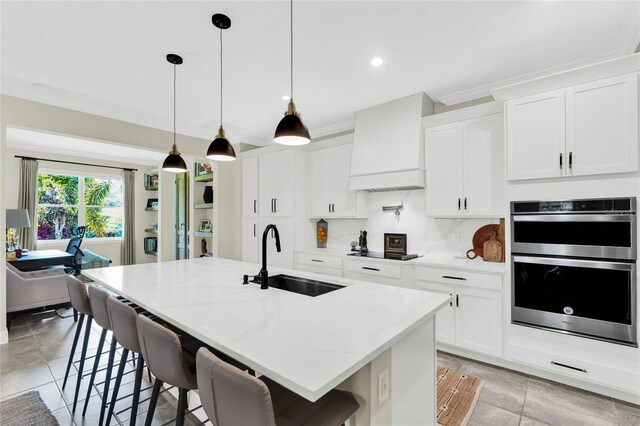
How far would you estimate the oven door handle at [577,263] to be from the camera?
7.08ft

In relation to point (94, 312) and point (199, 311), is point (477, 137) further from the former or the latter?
point (94, 312)

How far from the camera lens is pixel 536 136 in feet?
8.23

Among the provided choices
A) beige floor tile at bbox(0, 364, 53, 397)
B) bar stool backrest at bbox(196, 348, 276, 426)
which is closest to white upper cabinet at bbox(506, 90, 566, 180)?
bar stool backrest at bbox(196, 348, 276, 426)

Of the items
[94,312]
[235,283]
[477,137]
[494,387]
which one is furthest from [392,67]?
[94,312]

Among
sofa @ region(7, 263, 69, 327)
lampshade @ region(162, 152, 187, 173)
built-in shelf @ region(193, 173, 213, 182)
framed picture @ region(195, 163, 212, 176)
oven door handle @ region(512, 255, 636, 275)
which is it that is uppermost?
framed picture @ region(195, 163, 212, 176)

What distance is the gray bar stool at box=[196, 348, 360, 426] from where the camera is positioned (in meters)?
0.90

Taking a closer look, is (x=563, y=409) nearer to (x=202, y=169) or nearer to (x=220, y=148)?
(x=220, y=148)

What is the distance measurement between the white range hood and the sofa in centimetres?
413

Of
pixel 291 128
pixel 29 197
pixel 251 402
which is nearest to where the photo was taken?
pixel 251 402

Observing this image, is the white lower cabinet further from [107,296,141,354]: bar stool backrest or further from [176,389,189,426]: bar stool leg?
[107,296,141,354]: bar stool backrest

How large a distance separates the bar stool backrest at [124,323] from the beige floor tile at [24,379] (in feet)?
4.99

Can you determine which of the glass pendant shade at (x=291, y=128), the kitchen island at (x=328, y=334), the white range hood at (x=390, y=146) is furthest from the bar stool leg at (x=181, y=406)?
the white range hood at (x=390, y=146)

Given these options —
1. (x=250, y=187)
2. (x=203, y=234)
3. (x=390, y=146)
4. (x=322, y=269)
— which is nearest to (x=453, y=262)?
(x=390, y=146)

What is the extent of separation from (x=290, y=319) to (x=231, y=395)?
0.48 m
